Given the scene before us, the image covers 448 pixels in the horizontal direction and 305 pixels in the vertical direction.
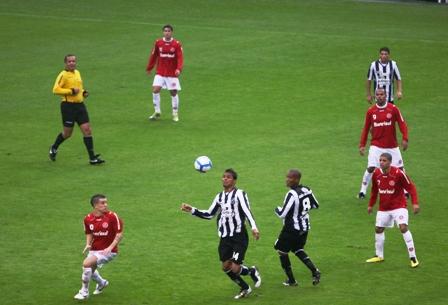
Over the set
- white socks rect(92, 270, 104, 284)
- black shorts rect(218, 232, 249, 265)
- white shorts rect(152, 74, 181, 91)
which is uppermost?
white shorts rect(152, 74, 181, 91)

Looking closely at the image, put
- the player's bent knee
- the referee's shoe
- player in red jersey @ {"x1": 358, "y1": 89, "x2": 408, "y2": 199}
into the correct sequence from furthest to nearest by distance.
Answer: the referee's shoe, player in red jersey @ {"x1": 358, "y1": 89, "x2": 408, "y2": 199}, the player's bent knee

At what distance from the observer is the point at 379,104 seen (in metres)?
21.7

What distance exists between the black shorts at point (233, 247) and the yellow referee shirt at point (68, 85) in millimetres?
9546

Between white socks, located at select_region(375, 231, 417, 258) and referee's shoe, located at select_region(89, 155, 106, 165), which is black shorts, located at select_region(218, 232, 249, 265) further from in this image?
referee's shoe, located at select_region(89, 155, 106, 165)

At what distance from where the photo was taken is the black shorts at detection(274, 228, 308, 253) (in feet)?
56.8

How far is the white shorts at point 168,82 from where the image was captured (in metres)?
29.5

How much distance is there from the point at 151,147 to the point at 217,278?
32.0 feet

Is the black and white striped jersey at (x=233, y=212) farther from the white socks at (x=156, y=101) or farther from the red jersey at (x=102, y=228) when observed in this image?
the white socks at (x=156, y=101)

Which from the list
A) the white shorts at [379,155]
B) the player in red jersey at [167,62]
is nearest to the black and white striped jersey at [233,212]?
the white shorts at [379,155]

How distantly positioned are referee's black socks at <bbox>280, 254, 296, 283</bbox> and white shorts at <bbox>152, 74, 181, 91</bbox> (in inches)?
502

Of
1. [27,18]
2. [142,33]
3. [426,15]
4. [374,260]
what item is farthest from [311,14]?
[374,260]

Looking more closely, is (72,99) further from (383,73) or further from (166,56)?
(383,73)

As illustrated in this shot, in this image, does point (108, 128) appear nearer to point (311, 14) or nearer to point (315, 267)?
point (315, 267)

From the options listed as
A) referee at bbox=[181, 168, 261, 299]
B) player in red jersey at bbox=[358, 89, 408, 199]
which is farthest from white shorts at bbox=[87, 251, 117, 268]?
player in red jersey at bbox=[358, 89, 408, 199]
